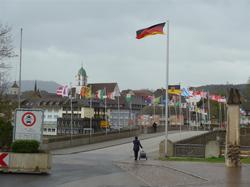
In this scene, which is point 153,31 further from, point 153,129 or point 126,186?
point 153,129

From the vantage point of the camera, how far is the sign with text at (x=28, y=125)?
24219mm

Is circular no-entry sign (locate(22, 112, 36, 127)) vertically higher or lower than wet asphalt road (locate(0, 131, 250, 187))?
higher

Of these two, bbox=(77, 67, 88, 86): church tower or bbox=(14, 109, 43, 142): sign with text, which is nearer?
bbox=(14, 109, 43, 142): sign with text

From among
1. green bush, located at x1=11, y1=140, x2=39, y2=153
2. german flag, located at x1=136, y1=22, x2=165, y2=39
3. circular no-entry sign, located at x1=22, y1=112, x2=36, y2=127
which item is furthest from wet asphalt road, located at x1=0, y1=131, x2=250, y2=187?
german flag, located at x1=136, y1=22, x2=165, y2=39

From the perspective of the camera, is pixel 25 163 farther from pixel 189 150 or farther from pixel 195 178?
pixel 189 150

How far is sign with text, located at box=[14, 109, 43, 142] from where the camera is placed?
24.2 metres

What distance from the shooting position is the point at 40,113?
2450 centimetres

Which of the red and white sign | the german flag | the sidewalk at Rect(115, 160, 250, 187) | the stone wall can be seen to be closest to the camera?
the sidewalk at Rect(115, 160, 250, 187)

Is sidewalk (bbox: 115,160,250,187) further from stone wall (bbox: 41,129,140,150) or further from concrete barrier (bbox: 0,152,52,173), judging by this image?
stone wall (bbox: 41,129,140,150)

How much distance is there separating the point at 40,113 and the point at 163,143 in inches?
498

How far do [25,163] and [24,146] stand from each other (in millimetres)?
741

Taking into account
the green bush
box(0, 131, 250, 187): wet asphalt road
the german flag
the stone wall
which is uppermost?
the german flag

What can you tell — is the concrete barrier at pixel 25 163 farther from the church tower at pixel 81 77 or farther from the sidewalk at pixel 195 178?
the church tower at pixel 81 77

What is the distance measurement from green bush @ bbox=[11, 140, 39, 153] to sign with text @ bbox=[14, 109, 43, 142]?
4.98ft
